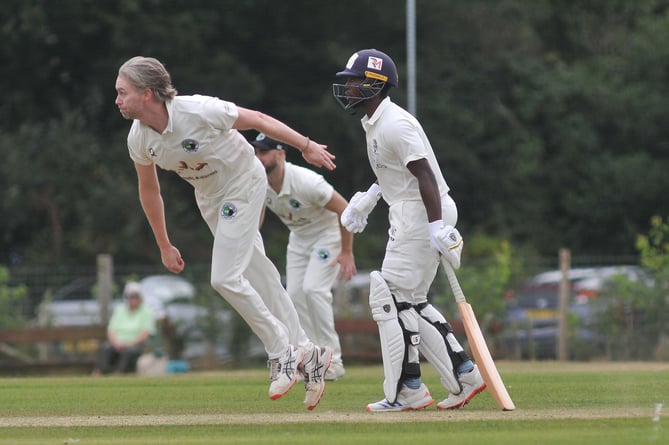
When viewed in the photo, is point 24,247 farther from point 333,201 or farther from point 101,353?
point 333,201

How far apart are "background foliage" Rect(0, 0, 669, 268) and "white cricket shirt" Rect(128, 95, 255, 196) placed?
26.4 m

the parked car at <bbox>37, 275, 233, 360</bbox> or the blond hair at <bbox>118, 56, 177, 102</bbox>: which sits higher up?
the blond hair at <bbox>118, 56, 177, 102</bbox>

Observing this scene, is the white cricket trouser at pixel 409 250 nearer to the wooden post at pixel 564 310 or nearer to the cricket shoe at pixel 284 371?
the cricket shoe at pixel 284 371

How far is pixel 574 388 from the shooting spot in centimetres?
999

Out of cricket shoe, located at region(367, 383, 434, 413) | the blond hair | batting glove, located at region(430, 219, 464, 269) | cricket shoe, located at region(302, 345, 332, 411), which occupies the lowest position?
cricket shoe, located at region(367, 383, 434, 413)

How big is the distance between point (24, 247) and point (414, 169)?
29576 mm

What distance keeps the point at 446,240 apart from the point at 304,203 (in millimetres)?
3805

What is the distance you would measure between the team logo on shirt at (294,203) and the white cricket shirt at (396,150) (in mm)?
3255

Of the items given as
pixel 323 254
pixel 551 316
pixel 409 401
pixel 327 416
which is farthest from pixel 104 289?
pixel 327 416

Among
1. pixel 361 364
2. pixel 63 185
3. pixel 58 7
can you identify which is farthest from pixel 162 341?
pixel 58 7

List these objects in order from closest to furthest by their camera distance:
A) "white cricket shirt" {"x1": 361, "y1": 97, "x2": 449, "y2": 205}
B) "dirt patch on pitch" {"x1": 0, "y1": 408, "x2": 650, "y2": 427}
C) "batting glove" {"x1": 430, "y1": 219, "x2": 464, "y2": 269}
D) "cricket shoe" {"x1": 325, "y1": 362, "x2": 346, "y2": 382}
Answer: "dirt patch on pitch" {"x1": 0, "y1": 408, "x2": 650, "y2": 427} → "batting glove" {"x1": 430, "y1": 219, "x2": 464, "y2": 269} → "white cricket shirt" {"x1": 361, "y1": 97, "x2": 449, "y2": 205} → "cricket shoe" {"x1": 325, "y1": 362, "x2": 346, "y2": 382}

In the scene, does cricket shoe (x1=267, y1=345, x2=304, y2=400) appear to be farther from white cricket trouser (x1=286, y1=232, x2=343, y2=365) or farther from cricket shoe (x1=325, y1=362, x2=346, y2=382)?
white cricket trouser (x1=286, y1=232, x2=343, y2=365)

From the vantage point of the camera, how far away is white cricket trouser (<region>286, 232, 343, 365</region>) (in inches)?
465

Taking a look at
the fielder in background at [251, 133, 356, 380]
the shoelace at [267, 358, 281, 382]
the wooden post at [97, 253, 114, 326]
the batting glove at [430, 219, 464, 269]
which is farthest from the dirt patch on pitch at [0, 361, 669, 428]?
the wooden post at [97, 253, 114, 326]
